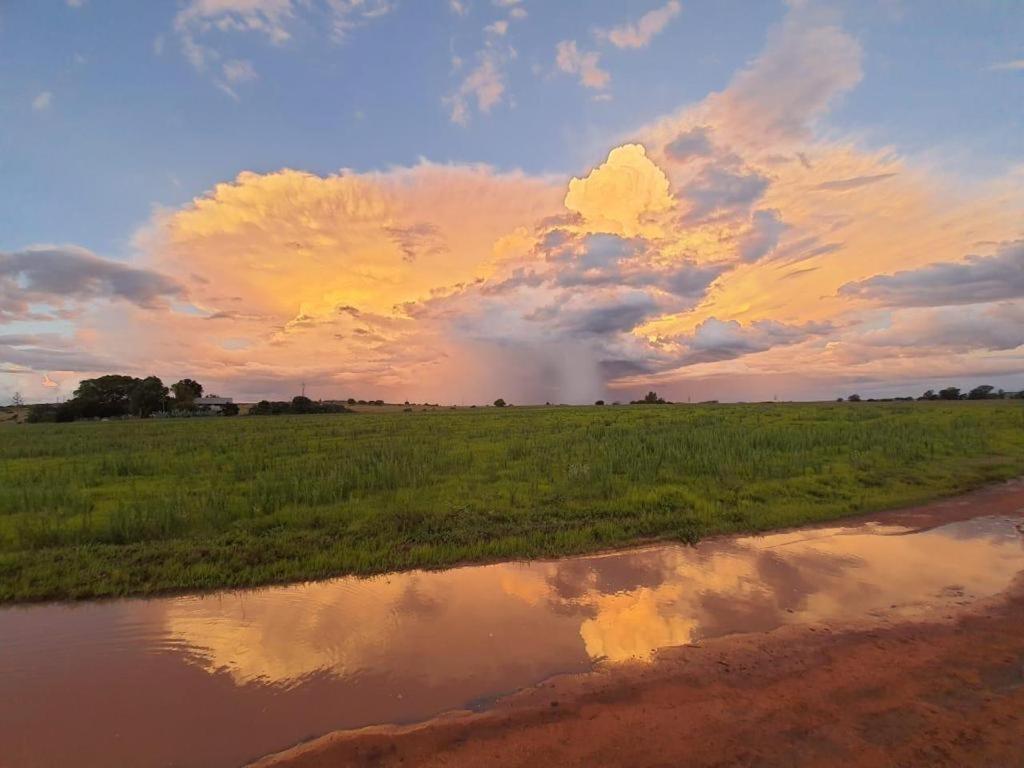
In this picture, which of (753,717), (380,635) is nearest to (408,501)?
(380,635)

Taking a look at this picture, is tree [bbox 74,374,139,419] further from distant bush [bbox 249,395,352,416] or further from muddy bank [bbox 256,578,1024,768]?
muddy bank [bbox 256,578,1024,768]

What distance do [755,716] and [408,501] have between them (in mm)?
8746

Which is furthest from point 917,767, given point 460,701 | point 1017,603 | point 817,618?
point 1017,603

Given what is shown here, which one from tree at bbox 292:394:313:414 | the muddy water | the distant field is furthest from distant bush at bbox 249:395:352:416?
the muddy water

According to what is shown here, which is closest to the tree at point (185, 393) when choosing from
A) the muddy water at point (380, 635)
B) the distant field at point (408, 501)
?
the distant field at point (408, 501)

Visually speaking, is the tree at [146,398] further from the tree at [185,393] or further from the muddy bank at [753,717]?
the muddy bank at [753,717]

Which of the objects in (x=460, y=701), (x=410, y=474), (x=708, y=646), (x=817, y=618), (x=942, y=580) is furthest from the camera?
(x=410, y=474)

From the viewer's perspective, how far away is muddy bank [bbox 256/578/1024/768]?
155 inches

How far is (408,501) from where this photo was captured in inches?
476

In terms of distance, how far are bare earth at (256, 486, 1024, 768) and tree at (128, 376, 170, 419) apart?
312 ft

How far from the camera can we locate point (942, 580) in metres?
7.80

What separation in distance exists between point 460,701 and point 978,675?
14.9 ft

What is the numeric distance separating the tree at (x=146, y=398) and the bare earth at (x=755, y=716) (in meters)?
95.0

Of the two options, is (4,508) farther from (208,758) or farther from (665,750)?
(665,750)
